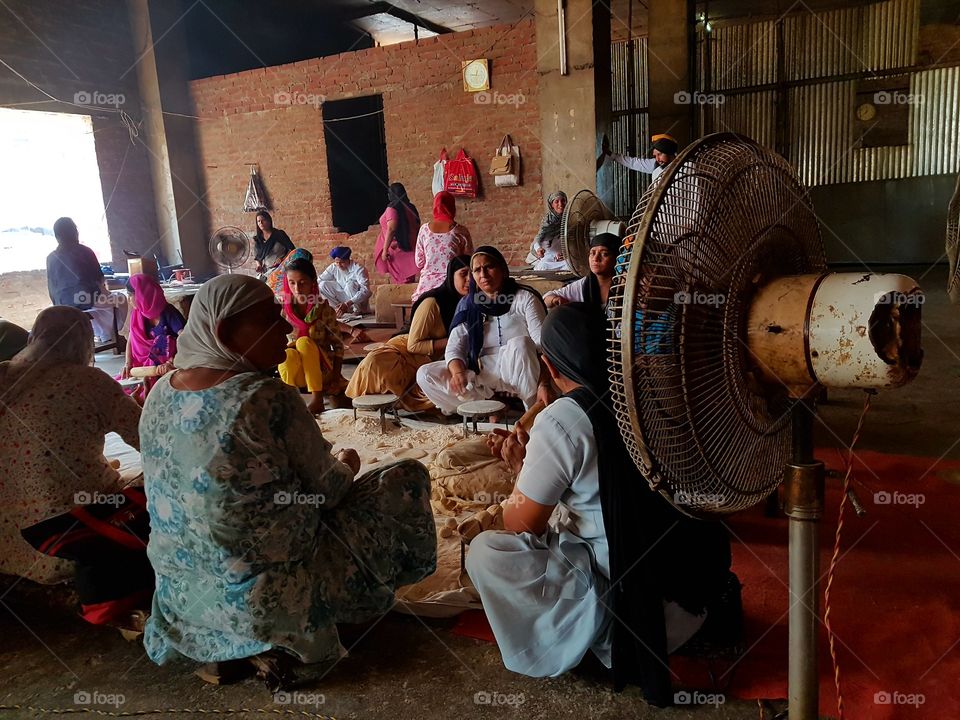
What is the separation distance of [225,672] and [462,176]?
7.65 metres

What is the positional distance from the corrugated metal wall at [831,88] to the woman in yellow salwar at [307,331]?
6.93 m

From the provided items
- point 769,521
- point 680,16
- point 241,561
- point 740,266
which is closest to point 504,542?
point 241,561

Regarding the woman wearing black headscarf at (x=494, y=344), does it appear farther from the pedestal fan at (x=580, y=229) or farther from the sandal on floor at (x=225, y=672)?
the sandal on floor at (x=225, y=672)

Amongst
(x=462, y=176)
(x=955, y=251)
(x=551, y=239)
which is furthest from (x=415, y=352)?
(x=462, y=176)

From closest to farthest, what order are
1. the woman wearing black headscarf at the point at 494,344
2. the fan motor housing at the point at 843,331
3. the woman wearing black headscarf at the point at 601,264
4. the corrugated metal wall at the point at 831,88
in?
the fan motor housing at the point at 843,331
the woman wearing black headscarf at the point at 601,264
the woman wearing black headscarf at the point at 494,344
the corrugated metal wall at the point at 831,88

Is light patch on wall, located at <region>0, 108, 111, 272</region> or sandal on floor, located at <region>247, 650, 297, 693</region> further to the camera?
light patch on wall, located at <region>0, 108, 111, 272</region>

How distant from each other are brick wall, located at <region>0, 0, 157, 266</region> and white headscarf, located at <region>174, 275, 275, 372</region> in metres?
9.24

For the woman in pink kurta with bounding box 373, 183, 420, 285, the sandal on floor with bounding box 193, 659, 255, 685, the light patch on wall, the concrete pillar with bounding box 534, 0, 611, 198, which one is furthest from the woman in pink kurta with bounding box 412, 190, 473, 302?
the light patch on wall

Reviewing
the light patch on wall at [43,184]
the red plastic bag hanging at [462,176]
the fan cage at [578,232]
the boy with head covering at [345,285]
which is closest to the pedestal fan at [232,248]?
the light patch on wall at [43,184]

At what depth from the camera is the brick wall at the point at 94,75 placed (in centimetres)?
904

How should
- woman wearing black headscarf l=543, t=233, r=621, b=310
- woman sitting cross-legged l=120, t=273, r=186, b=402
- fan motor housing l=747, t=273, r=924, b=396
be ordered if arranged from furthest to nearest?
1. woman sitting cross-legged l=120, t=273, r=186, b=402
2. woman wearing black headscarf l=543, t=233, r=621, b=310
3. fan motor housing l=747, t=273, r=924, b=396

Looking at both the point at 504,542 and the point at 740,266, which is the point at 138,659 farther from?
the point at 740,266

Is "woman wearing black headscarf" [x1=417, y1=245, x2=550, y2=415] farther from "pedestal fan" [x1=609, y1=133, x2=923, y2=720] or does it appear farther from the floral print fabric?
"pedestal fan" [x1=609, y1=133, x2=923, y2=720]

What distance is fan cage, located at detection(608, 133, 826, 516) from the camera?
1.13m
